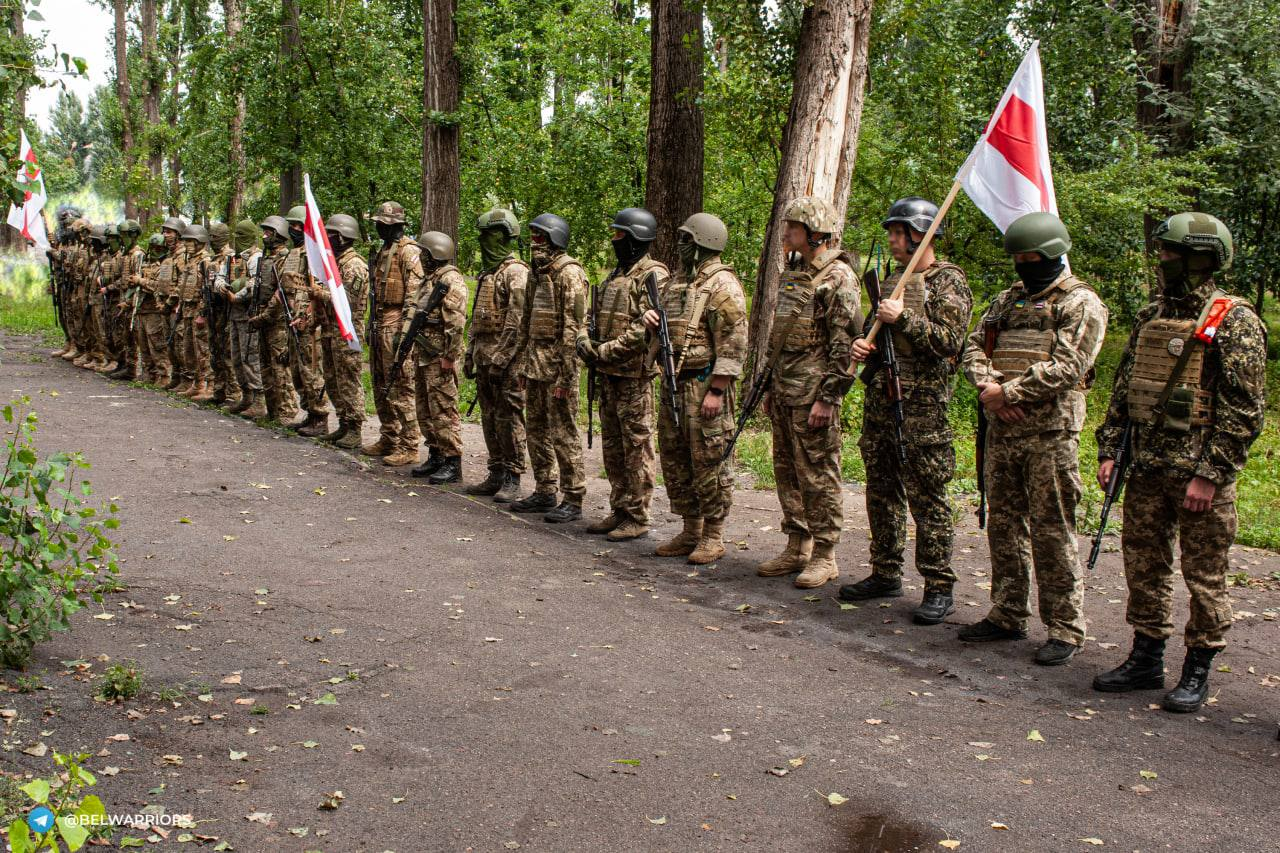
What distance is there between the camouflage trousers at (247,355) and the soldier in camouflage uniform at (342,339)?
191cm

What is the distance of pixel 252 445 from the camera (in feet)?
39.1

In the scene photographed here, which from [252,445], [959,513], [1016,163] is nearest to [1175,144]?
[959,513]

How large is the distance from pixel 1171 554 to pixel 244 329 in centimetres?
1104

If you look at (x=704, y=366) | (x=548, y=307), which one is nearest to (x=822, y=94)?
(x=548, y=307)

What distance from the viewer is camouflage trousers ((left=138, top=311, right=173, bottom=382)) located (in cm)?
1642

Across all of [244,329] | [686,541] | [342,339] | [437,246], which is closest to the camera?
[686,541]

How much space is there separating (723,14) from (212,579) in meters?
9.34

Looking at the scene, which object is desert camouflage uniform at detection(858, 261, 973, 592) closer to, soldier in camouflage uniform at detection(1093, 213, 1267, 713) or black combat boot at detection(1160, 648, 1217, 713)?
soldier in camouflage uniform at detection(1093, 213, 1267, 713)

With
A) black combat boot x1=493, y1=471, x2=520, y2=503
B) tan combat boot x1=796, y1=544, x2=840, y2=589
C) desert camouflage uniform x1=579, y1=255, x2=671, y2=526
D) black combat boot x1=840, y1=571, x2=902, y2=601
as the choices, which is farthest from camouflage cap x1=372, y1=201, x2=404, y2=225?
black combat boot x1=840, y1=571, x2=902, y2=601

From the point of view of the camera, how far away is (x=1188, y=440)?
549 cm

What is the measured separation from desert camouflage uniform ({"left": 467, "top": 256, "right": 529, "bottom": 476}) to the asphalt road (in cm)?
175

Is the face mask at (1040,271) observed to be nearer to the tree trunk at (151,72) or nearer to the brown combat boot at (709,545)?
the brown combat boot at (709,545)

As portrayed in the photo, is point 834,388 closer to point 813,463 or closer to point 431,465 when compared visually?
point 813,463

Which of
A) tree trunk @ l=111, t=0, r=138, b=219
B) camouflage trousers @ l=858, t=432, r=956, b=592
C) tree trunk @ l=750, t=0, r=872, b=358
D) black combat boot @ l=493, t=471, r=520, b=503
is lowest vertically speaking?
black combat boot @ l=493, t=471, r=520, b=503
